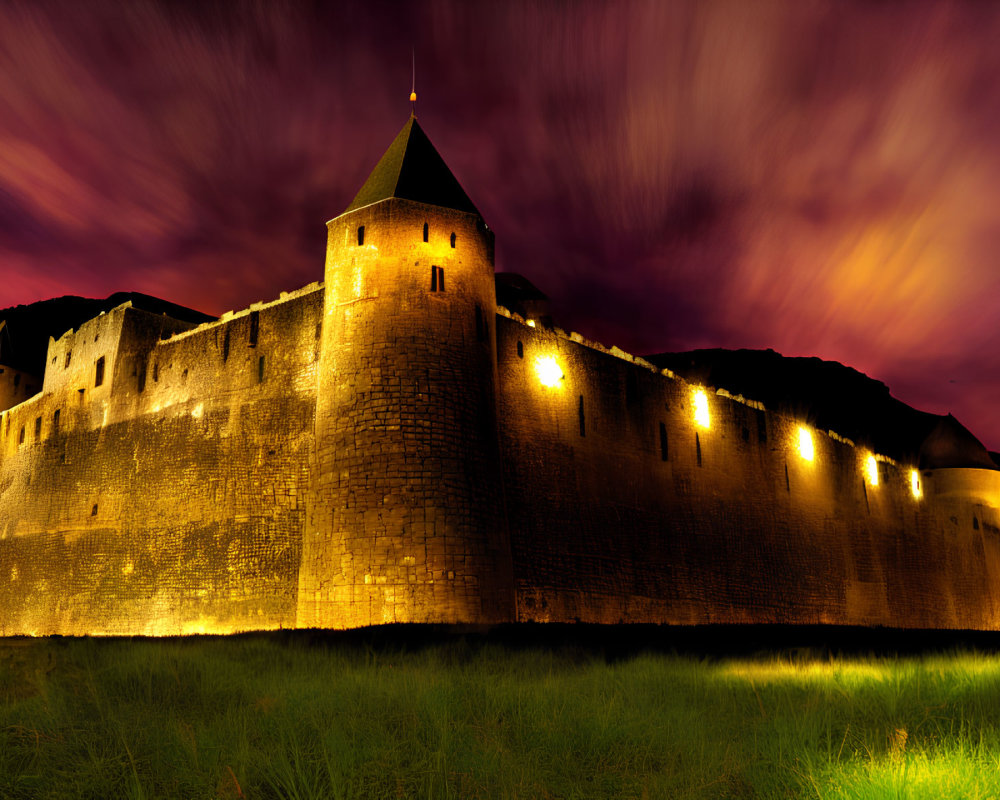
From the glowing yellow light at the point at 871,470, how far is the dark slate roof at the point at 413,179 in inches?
1036

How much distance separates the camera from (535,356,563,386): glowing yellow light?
80.7 ft

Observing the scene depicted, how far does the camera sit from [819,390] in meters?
110

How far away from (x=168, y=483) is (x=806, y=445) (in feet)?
83.1

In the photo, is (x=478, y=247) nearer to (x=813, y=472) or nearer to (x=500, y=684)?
(x=500, y=684)

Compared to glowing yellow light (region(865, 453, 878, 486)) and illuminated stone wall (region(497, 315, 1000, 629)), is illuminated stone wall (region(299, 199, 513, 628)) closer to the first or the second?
illuminated stone wall (region(497, 315, 1000, 629))

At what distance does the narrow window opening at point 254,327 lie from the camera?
80.7 ft

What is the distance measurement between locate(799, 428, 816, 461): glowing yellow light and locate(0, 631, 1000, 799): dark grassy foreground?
2399 centimetres

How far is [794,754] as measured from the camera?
7207 mm

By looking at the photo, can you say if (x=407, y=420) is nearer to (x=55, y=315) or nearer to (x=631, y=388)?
(x=631, y=388)

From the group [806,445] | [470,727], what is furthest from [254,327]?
[806,445]

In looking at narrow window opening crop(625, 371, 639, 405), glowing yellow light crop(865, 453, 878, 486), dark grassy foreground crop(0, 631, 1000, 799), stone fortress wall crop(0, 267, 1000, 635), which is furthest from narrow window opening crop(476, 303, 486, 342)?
glowing yellow light crop(865, 453, 878, 486)

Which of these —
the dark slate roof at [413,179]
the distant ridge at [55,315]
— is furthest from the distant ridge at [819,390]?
the dark slate roof at [413,179]

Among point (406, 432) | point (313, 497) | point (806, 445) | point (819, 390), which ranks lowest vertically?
point (313, 497)

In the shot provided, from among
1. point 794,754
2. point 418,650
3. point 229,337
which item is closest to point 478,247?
point 229,337
